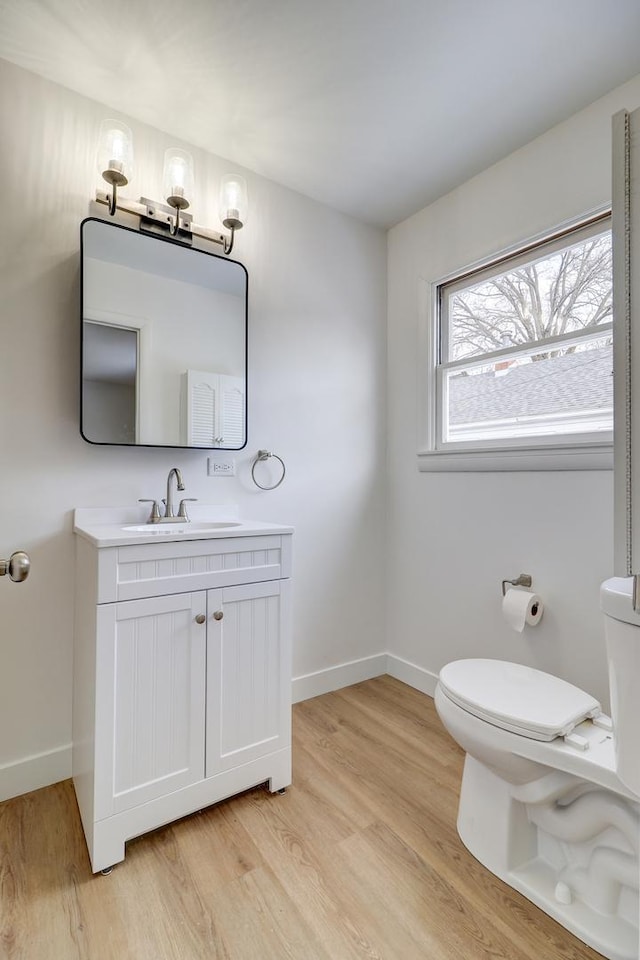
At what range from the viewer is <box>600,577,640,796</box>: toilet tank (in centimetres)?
82

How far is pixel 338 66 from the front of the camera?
1.55 metres

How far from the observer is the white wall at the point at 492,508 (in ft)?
5.52

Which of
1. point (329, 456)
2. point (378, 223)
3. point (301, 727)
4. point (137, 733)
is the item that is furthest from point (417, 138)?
point (301, 727)

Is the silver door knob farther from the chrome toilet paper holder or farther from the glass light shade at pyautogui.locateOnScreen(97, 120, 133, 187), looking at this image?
the chrome toilet paper holder

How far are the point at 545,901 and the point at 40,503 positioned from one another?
1852 millimetres

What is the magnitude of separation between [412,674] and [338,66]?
8.40ft

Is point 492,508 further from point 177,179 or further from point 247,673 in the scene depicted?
point 177,179

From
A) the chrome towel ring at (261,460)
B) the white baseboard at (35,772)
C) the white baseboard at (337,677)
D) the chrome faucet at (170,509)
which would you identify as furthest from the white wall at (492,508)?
the white baseboard at (35,772)

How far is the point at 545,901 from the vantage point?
1143 mm

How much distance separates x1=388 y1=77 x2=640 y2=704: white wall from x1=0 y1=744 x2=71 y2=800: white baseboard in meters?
1.58

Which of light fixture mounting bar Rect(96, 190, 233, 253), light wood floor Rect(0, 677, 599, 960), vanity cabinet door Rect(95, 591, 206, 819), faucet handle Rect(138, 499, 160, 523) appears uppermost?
light fixture mounting bar Rect(96, 190, 233, 253)

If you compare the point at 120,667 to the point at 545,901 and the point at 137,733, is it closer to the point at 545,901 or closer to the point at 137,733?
the point at 137,733

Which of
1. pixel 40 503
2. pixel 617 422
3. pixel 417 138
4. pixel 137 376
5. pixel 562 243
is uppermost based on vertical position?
pixel 417 138

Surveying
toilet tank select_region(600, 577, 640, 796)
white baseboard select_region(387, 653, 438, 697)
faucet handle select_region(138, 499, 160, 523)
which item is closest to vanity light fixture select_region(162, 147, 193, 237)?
faucet handle select_region(138, 499, 160, 523)
